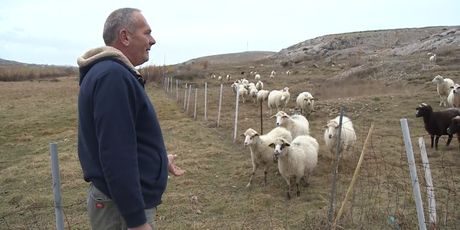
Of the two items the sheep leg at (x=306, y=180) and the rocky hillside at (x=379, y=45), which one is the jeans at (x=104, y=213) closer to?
the sheep leg at (x=306, y=180)

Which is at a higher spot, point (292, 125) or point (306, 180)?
point (292, 125)

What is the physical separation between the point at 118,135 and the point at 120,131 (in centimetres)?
2

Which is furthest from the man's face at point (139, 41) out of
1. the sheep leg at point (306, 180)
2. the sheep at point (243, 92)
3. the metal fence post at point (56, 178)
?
the sheep at point (243, 92)

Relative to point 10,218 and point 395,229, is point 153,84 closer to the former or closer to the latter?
point 10,218

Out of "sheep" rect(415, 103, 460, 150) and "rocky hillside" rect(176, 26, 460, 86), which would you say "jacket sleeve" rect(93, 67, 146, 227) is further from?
"rocky hillside" rect(176, 26, 460, 86)

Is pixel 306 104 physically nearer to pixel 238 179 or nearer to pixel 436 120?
pixel 436 120

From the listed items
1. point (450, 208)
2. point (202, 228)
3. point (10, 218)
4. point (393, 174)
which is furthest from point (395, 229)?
point (10, 218)

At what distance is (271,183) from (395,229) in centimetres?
401

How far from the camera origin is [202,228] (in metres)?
6.66

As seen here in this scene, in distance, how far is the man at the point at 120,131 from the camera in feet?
7.13

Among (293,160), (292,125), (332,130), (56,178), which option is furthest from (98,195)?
(292,125)

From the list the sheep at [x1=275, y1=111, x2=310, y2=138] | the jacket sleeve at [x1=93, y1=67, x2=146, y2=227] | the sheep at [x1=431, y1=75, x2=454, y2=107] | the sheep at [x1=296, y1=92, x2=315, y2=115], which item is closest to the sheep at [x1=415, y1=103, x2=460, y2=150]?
the sheep at [x1=275, y1=111, x2=310, y2=138]

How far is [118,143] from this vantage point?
2174 mm

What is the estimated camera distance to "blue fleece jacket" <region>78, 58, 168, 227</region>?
217cm
